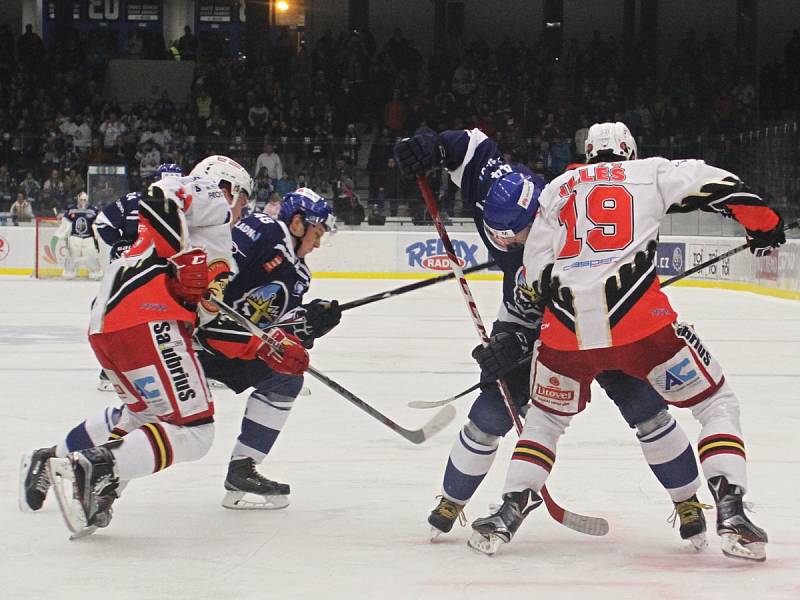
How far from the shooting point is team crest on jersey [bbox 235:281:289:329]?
356 cm

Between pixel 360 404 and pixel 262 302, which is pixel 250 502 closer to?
pixel 360 404

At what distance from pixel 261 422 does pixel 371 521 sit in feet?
1.63

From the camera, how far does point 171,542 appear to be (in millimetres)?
3043

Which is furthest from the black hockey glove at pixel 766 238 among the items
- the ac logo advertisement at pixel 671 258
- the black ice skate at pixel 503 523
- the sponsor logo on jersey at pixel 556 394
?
the ac logo advertisement at pixel 671 258

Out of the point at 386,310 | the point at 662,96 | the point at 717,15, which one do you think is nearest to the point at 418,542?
the point at 386,310

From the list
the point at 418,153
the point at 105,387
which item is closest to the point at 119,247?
the point at 105,387

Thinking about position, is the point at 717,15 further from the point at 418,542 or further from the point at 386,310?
the point at 418,542

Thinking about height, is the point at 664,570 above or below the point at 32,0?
below

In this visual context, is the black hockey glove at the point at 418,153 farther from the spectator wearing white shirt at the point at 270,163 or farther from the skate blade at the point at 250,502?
the spectator wearing white shirt at the point at 270,163

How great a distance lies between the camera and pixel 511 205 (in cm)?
294

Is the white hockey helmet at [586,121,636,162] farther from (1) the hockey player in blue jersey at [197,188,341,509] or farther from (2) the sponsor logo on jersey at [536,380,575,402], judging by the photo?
(1) the hockey player in blue jersey at [197,188,341,509]

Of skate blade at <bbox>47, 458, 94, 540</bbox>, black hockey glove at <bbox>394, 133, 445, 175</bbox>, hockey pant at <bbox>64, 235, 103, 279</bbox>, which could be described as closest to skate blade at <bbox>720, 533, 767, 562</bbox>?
black hockey glove at <bbox>394, 133, 445, 175</bbox>

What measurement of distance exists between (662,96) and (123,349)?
53.3ft

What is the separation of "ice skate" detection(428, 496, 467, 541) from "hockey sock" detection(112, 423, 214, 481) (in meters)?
0.61
